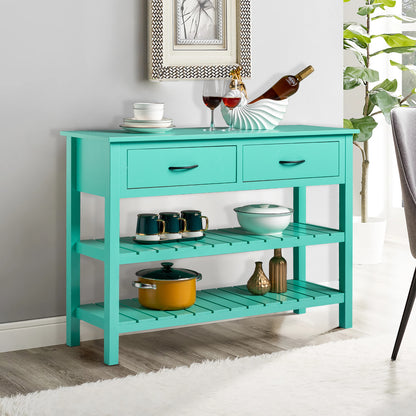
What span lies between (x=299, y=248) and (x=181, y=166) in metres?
0.88

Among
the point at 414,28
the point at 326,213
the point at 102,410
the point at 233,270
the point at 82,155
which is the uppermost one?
the point at 414,28

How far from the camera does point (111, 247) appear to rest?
256 centimetres

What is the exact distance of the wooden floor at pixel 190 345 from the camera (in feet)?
8.33

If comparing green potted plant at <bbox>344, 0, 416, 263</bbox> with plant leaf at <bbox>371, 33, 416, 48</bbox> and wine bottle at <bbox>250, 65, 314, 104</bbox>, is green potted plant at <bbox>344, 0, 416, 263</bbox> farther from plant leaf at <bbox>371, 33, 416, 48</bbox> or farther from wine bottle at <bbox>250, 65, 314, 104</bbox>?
wine bottle at <bbox>250, 65, 314, 104</bbox>

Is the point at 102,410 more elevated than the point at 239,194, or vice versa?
the point at 239,194

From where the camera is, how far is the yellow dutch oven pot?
9.02 feet

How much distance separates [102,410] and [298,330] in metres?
1.10

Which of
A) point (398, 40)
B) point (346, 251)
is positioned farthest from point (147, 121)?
point (398, 40)

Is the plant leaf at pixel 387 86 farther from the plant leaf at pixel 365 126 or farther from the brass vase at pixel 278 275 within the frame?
the brass vase at pixel 278 275

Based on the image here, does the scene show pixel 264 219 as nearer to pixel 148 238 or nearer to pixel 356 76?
pixel 148 238

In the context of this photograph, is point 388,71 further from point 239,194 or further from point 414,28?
point 239,194

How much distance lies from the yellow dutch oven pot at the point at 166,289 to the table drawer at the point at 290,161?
0.43 meters

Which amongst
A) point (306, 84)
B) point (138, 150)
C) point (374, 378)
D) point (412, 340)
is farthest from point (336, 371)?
point (306, 84)

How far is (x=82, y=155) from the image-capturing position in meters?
2.75
